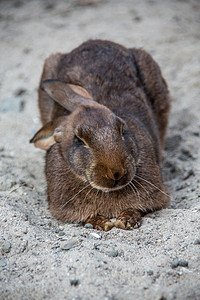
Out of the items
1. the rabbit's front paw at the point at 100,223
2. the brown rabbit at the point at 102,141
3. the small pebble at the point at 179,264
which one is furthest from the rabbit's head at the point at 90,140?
the small pebble at the point at 179,264

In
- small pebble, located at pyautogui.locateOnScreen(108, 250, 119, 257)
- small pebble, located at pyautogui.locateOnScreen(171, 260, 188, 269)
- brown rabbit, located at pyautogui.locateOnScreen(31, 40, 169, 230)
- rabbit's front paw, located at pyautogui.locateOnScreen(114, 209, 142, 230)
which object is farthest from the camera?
rabbit's front paw, located at pyautogui.locateOnScreen(114, 209, 142, 230)

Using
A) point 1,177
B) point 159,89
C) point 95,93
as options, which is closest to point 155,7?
point 159,89

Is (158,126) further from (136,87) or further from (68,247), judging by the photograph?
(68,247)

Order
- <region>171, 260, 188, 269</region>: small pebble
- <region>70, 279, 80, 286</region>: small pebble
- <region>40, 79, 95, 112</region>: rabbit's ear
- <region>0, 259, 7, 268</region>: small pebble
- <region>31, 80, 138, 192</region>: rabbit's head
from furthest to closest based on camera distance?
<region>40, 79, 95, 112</region>: rabbit's ear < <region>31, 80, 138, 192</region>: rabbit's head < <region>0, 259, 7, 268</region>: small pebble < <region>171, 260, 188, 269</region>: small pebble < <region>70, 279, 80, 286</region>: small pebble

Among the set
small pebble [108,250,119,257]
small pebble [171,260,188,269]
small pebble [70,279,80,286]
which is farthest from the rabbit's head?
small pebble [70,279,80,286]

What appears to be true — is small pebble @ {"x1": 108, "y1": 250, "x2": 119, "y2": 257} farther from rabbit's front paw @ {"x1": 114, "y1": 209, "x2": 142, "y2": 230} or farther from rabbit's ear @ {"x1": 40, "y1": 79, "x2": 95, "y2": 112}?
rabbit's ear @ {"x1": 40, "y1": 79, "x2": 95, "y2": 112}
